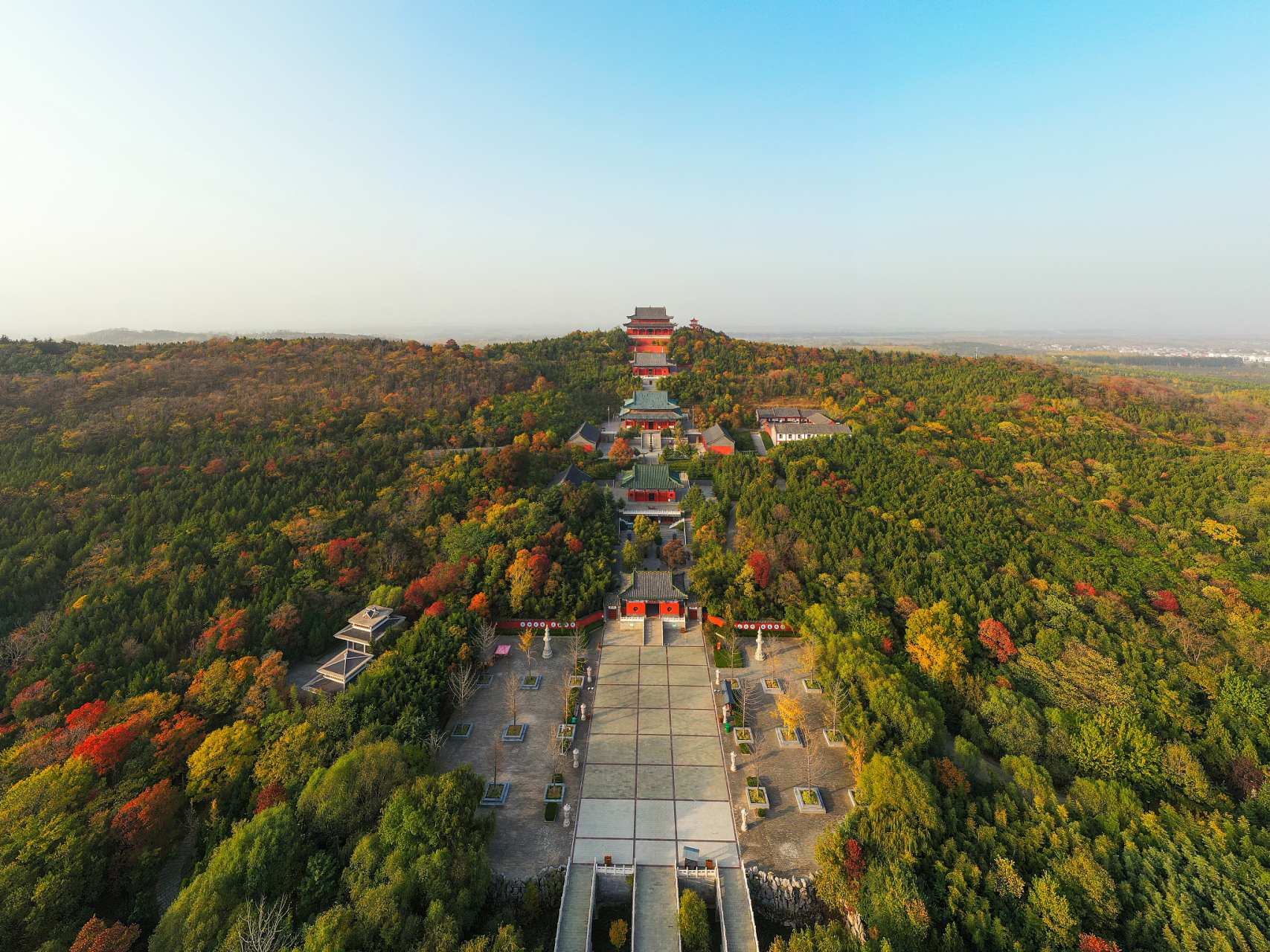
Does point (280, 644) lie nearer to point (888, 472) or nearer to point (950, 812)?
point (950, 812)

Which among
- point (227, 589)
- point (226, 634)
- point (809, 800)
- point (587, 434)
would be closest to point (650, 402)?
point (587, 434)

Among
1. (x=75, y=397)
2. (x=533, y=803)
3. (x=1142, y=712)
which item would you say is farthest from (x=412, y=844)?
(x=75, y=397)

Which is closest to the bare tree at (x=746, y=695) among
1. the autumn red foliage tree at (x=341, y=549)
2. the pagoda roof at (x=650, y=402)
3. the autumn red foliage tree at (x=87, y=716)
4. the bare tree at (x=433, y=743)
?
the bare tree at (x=433, y=743)

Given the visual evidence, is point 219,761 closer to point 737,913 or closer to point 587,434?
point 737,913

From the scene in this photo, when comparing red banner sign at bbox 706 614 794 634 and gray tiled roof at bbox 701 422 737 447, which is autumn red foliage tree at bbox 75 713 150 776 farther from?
gray tiled roof at bbox 701 422 737 447

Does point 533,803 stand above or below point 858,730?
below

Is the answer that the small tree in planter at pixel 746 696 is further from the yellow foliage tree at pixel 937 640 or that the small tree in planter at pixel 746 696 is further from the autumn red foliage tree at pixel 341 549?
the autumn red foliage tree at pixel 341 549
